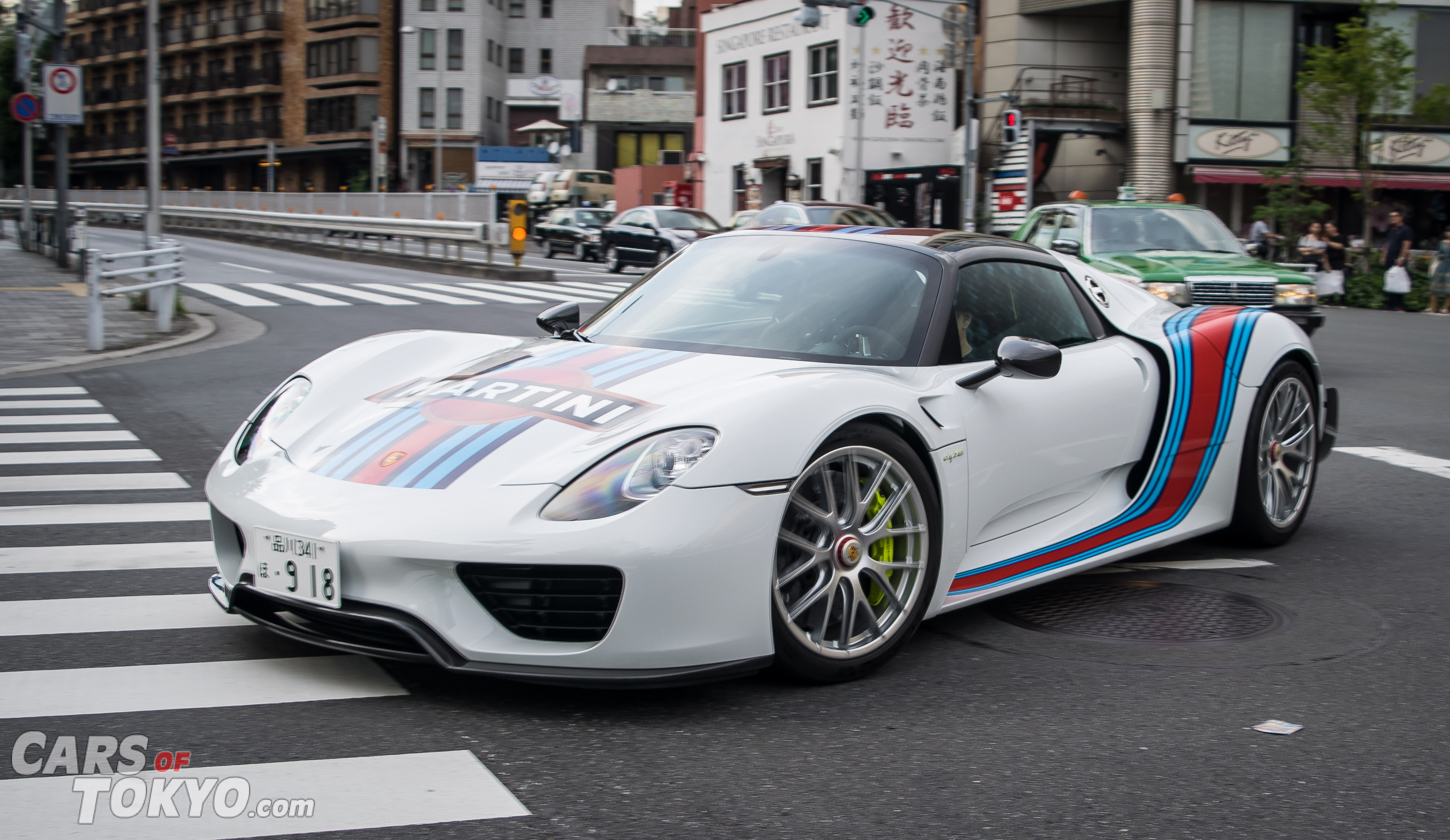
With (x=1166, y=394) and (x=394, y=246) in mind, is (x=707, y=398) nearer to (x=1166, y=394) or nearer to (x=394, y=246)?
(x=1166, y=394)

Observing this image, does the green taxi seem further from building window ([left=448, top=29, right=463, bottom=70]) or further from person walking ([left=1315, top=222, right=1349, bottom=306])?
building window ([left=448, top=29, right=463, bottom=70])

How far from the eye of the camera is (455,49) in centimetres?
7194

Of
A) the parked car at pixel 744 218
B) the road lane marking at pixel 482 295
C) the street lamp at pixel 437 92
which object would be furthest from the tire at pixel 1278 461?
the street lamp at pixel 437 92

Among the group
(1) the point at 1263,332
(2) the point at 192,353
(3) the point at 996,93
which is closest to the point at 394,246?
(3) the point at 996,93

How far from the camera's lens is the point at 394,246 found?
36000 mm

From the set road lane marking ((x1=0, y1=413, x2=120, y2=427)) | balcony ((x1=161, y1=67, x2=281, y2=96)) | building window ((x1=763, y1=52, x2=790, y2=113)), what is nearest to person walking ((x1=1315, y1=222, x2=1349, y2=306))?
road lane marking ((x1=0, y1=413, x2=120, y2=427))

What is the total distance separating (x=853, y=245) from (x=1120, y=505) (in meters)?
1.33

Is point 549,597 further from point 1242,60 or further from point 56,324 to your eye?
point 1242,60

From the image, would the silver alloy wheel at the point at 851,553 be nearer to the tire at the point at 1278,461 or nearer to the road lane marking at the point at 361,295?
the tire at the point at 1278,461

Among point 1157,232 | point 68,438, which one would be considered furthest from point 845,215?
point 68,438

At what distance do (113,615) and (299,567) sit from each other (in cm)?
124

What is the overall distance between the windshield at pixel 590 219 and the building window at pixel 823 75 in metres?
8.93

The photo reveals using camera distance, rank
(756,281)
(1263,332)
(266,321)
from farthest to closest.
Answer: (266,321)
(1263,332)
(756,281)

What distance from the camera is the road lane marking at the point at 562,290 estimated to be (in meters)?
22.8
